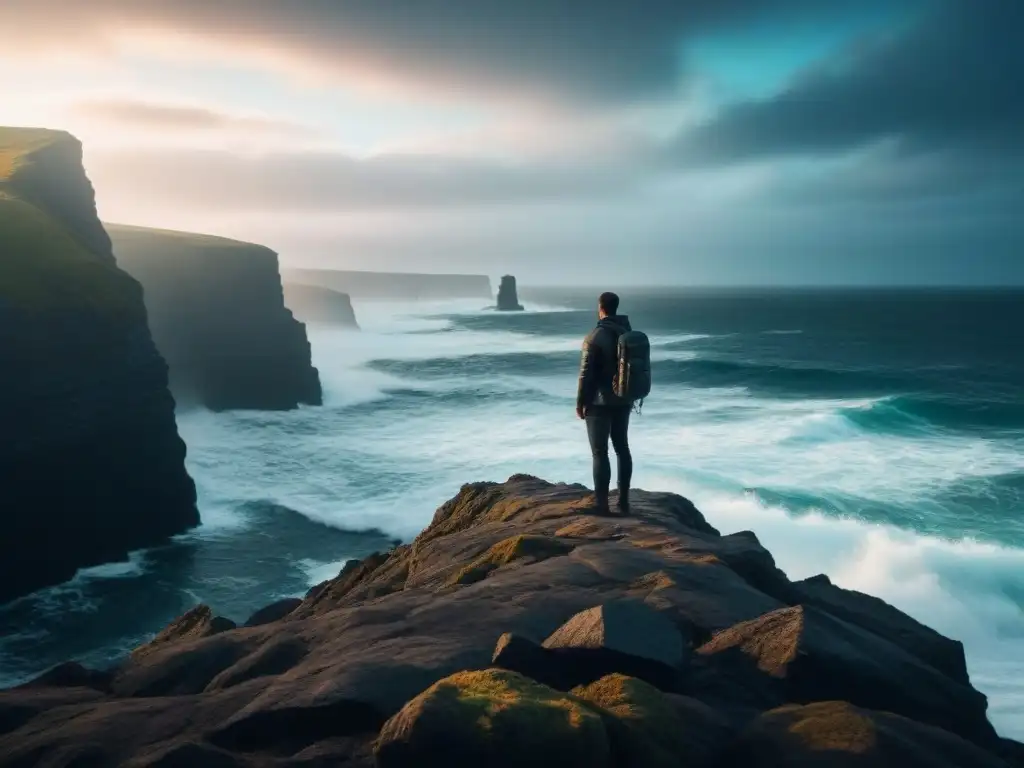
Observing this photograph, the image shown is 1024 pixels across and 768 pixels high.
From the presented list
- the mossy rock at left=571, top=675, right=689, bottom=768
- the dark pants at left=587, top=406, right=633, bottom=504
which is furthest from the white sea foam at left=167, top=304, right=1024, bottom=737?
the mossy rock at left=571, top=675, right=689, bottom=768

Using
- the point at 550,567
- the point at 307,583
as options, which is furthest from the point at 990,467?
the point at 550,567

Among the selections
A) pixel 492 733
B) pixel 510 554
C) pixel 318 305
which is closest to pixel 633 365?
pixel 510 554

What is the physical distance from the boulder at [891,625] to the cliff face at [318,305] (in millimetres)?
94116

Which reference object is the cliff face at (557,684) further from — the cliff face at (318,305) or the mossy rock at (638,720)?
the cliff face at (318,305)

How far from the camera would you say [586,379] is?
8.06 meters

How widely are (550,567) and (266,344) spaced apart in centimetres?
4109

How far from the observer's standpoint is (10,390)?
18.2 meters

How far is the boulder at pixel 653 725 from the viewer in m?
3.56

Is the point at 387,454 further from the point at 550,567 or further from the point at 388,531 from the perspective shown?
the point at 550,567

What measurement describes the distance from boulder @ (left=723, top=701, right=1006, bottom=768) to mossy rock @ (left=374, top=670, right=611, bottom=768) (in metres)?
0.89

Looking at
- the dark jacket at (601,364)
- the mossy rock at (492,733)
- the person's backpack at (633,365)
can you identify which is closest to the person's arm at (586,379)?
the dark jacket at (601,364)

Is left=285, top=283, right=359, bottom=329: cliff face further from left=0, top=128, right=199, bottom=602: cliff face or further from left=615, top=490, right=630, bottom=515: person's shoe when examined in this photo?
left=615, top=490, right=630, bottom=515: person's shoe

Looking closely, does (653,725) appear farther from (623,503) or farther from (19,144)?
(19,144)

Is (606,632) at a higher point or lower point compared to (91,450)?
higher
